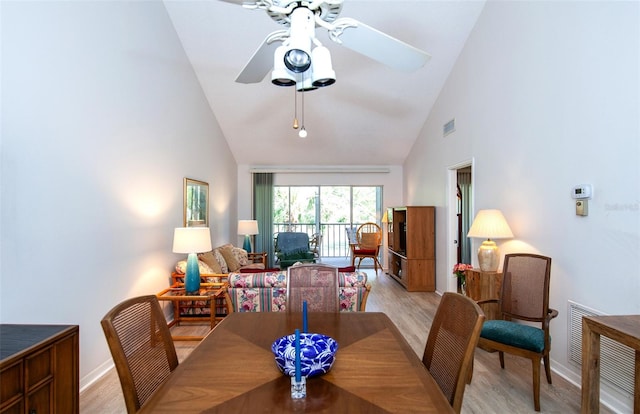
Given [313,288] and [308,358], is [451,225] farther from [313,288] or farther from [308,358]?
[308,358]

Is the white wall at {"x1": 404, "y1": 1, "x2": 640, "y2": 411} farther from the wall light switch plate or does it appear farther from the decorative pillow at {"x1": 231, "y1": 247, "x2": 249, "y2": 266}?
the decorative pillow at {"x1": 231, "y1": 247, "x2": 249, "y2": 266}

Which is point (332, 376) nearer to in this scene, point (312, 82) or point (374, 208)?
point (312, 82)

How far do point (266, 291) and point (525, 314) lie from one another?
6.98ft

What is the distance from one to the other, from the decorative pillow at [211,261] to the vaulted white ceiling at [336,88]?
2.42 meters

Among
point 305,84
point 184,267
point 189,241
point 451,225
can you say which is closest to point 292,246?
point 184,267

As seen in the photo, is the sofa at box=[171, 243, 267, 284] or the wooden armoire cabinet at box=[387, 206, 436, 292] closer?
the sofa at box=[171, 243, 267, 284]

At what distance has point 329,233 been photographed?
805 centimetres

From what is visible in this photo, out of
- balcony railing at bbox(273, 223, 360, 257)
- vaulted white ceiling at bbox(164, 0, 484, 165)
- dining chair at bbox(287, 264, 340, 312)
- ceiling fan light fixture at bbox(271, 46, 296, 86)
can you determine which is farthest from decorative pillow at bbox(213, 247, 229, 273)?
ceiling fan light fixture at bbox(271, 46, 296, 86)

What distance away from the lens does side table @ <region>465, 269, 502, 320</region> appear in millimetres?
3070

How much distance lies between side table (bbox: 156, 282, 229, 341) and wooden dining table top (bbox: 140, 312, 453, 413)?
1.86 metres

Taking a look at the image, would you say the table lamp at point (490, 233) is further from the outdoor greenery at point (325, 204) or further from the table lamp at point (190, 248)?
the outdoor greenery at point (325, 204)

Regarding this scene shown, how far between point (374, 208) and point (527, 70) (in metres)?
5.04

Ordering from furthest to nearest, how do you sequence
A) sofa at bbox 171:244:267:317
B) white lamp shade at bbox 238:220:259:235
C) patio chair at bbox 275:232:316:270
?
patio chair at bbox 275:232:316:270 → white lamp shade at bbox 238:220:259:235 → sofa at bbox 171:244:267:317

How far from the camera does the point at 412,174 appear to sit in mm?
6512
